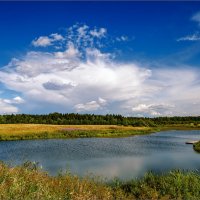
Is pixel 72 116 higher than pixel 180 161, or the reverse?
Result: pixel 72 116

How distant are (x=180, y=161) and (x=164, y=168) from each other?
21.7ft

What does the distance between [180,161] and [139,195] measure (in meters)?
21.2

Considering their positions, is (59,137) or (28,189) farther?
(59,137)

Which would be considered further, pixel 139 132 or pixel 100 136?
pixel 139 132

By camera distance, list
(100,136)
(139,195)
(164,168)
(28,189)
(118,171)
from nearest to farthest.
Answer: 1. (28,189)
2. (139,195)
3. (118,171)
4. (164,168)
5. (100,136)

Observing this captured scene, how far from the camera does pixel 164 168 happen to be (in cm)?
2952

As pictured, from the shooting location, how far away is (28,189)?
11.0 m

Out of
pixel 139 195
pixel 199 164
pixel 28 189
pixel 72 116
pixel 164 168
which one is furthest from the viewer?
pixel 72 116

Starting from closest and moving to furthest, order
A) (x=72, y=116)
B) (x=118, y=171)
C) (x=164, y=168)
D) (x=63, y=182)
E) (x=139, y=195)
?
(x=63, y=182) → (x=139, y=195) → (x=118, y=171) → (x=164, y=168) → (x=72, y=116)

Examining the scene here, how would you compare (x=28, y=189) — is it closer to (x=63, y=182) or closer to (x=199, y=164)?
(x=63, y=182)

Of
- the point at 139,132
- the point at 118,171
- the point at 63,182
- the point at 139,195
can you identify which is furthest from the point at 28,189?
the point at 139,132

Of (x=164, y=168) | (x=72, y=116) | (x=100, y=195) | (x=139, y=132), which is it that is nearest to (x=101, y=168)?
(x=164, y=168)

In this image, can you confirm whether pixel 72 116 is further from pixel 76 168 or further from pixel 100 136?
pixel 76 168

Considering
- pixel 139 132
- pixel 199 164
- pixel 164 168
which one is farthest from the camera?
pixel 139 132
